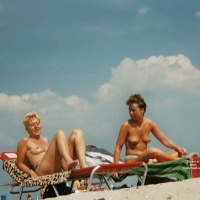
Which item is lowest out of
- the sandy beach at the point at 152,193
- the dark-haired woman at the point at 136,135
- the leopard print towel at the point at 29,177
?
the sandy beach at the point at 152,193

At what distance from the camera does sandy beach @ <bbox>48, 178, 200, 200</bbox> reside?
4176 mm

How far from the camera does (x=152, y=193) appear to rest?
14.4ft

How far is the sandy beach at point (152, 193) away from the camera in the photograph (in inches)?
164

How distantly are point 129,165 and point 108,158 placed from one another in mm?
2869

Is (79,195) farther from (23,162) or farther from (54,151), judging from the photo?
(23,162)

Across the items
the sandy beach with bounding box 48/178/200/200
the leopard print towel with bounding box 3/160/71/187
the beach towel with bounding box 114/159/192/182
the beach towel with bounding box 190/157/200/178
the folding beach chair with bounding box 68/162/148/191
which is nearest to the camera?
the sandy beach with bounding box 48/178/200/200

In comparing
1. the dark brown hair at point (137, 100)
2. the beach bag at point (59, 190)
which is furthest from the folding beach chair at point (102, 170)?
the dark brown hair at point (137, 100)

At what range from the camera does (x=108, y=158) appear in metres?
8.14

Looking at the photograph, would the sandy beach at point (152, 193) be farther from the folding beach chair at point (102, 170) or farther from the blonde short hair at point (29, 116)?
the blonde short hair at point (29, 116)

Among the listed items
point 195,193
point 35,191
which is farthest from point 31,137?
point 195,193

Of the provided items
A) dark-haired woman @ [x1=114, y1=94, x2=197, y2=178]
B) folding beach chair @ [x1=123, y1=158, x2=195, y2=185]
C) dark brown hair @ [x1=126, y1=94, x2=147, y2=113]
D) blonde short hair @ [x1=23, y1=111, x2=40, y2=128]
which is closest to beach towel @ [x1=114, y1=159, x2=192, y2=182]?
folding beach chair @ [x1=123, y1=158, x2=195, y2=185]

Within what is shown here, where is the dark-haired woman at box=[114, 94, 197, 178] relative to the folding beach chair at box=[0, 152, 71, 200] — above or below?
above

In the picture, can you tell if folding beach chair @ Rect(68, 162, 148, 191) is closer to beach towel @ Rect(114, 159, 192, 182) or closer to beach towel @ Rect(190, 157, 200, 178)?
beach towel @ Rect(114, 159, 192, 182)

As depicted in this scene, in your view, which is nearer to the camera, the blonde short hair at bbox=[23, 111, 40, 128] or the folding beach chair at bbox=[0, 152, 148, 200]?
the folding beach chair at bbox=[0, 152, 148, 200]
